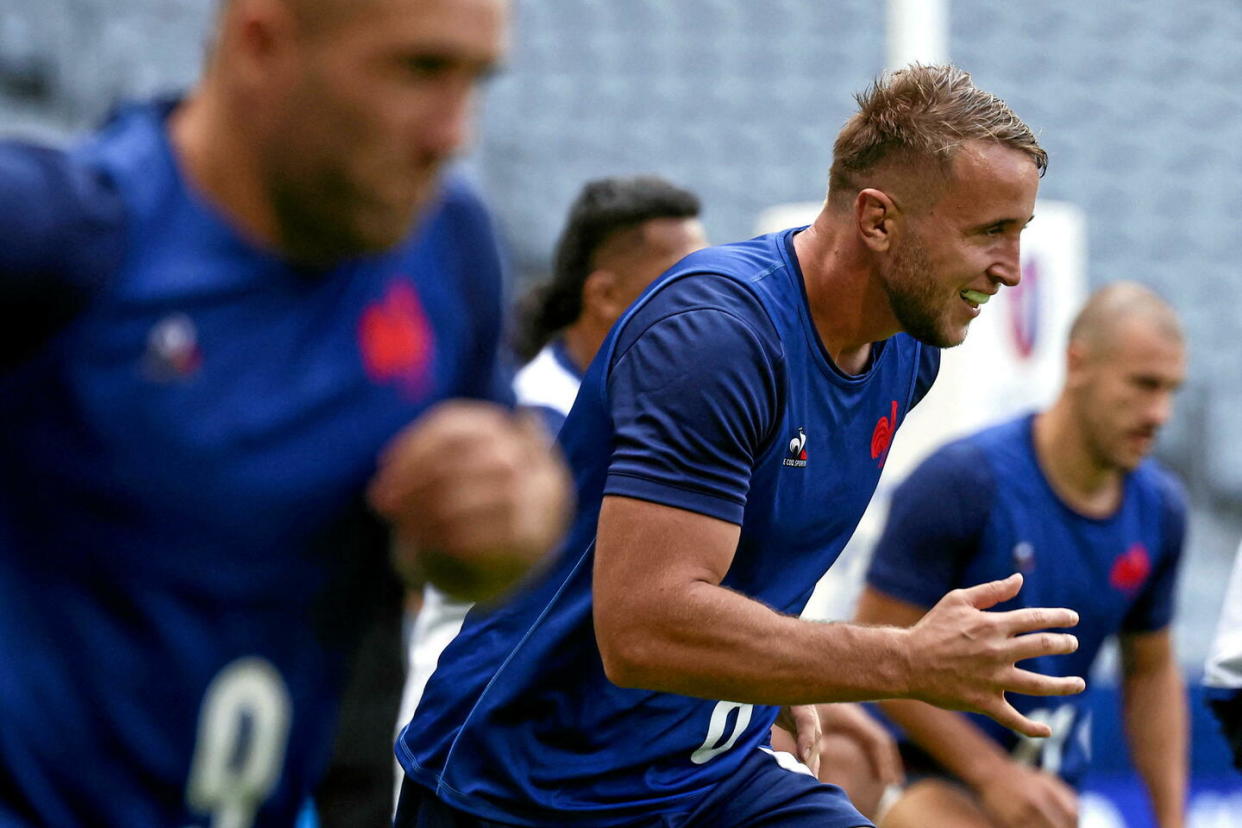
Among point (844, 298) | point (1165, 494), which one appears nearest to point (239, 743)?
point (844, 298)

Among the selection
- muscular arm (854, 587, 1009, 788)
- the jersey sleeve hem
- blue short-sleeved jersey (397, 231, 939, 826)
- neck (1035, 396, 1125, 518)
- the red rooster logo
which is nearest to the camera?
the jersey sleeve hem

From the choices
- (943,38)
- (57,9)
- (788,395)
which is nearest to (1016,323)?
(788,395)

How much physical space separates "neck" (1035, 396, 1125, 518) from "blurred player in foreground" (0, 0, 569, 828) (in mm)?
3058

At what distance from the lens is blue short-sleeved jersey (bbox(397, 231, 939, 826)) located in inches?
108

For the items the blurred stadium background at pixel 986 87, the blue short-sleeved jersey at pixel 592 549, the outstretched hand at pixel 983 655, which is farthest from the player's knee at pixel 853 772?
the blurred stadium background at pixel 986 87

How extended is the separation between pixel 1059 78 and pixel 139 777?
35.8 feet

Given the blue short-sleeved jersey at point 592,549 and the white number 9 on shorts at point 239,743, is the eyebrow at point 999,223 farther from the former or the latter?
the white number 9 on shorts at point 239,743

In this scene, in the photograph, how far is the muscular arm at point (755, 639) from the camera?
2514 millimetres

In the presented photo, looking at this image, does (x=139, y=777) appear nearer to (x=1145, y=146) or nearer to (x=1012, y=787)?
(x=1012, y=787)

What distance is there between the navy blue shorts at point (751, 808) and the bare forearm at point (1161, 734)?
6.56 feet

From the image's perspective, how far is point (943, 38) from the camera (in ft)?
37.3

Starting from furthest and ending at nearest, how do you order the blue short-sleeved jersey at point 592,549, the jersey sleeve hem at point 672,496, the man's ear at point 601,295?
the man's ear at point 601,295 → the blue short-sleeved jersey at point 592,549 → the jersey sleeve hem at point 672,496

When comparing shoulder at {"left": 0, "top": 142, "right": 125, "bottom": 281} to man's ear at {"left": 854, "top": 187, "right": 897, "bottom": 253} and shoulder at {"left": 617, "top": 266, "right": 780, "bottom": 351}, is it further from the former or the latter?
man's ear at {"left": 854, "top": 187, "right": 897, "bottom": 253}

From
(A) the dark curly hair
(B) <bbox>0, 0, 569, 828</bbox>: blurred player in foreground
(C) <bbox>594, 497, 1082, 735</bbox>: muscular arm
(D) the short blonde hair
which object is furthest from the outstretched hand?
(A) the dark curly hair
